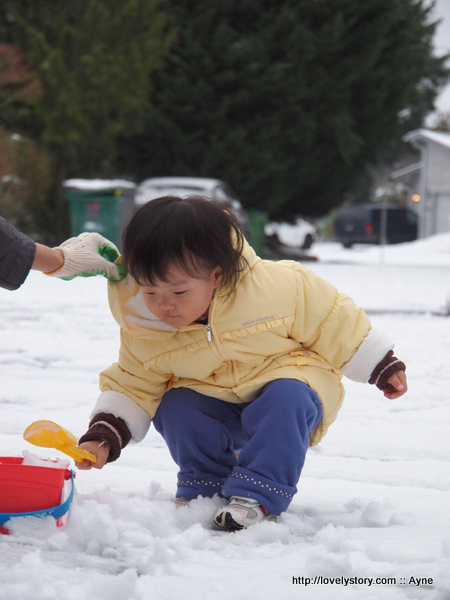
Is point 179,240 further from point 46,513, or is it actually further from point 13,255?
point 46,513

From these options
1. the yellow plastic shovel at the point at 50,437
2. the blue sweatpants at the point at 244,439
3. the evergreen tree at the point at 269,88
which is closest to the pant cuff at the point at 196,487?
the blue sweatpants at the point at 244,439

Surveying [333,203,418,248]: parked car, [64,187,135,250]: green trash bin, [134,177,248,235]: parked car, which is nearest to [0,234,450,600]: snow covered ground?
[64,187,135,250]: green trash bin

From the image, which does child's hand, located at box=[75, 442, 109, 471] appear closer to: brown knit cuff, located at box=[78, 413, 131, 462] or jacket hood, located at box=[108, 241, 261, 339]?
brown knit cuff, located at box=[78, 413, 131, 462]

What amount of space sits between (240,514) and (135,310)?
1.58 feet

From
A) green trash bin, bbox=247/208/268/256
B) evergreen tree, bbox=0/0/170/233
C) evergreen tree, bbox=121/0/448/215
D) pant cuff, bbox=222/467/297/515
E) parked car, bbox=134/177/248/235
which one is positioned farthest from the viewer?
evergreen tree, bbox=121/0/448/215

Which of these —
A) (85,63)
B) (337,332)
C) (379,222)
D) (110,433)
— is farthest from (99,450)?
(379,222)

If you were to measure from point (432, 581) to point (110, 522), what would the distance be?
0.57 metres

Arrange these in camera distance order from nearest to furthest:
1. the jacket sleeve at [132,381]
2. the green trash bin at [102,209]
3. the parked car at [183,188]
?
the jacket sleeve at [132,381] < the green trash bin at [102,209] < the parked car at [183,188]

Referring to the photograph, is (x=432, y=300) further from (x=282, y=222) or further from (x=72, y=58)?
(x=282, y=222)

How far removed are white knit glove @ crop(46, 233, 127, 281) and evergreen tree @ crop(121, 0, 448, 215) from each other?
10632 mm

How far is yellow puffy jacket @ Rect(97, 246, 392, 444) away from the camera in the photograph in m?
1.68

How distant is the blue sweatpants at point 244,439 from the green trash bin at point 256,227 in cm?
1005

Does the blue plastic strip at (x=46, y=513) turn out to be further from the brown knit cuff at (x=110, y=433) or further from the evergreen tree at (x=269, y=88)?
the evergreen tree at (x=269, y=88)

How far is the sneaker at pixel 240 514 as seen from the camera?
4.91 feet
